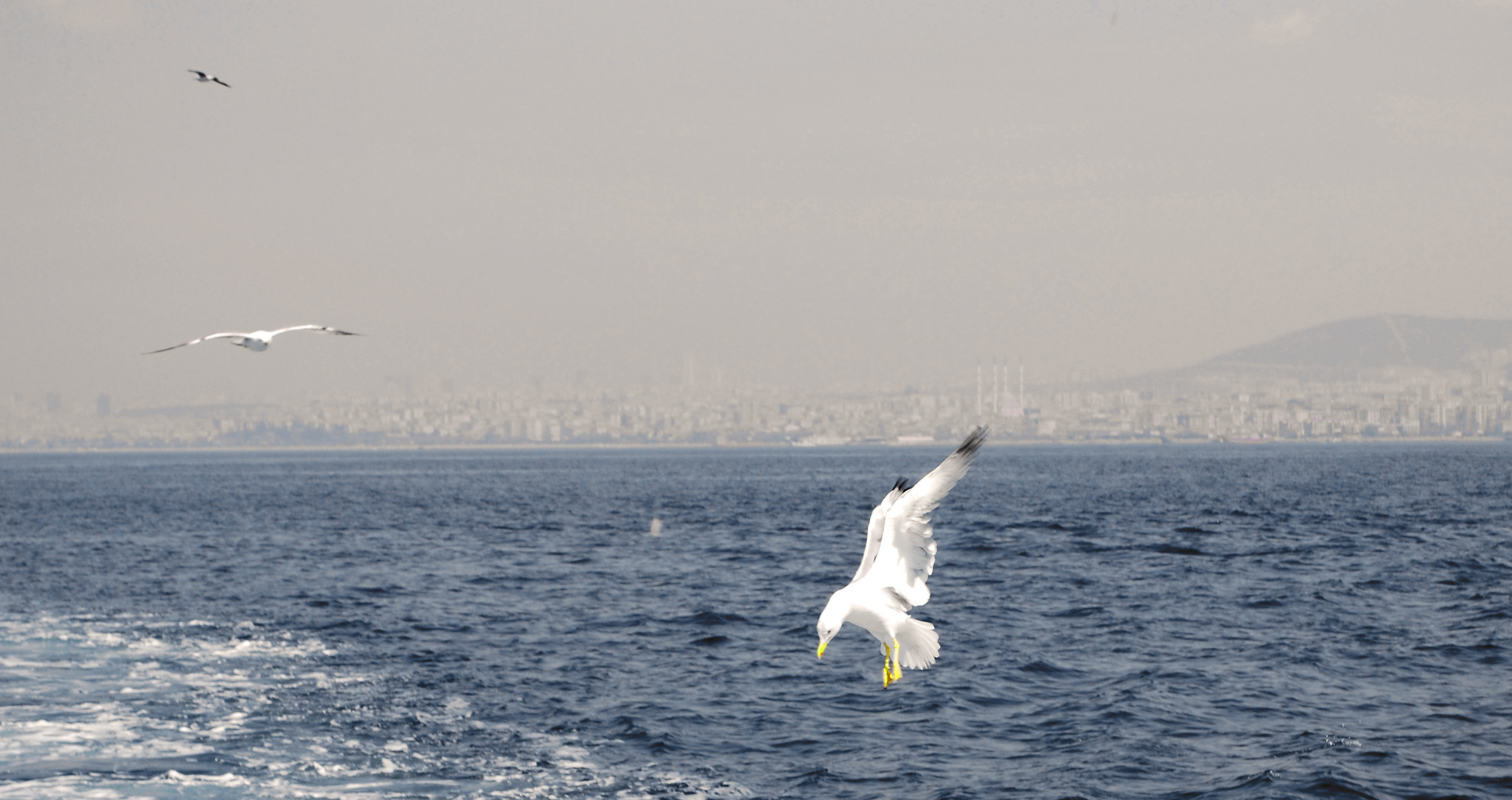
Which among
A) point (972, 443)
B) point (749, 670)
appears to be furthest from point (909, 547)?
point (749, 670)

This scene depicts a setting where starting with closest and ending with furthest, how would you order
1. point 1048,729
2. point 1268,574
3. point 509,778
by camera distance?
point 509,778 → point 1048,729 → point 1268,574

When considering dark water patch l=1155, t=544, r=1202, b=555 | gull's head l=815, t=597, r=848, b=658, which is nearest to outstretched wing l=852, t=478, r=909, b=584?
gull's head l=815, t=597, r=848, b=658

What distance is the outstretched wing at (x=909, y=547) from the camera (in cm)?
916

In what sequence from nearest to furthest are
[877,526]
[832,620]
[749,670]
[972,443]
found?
[972,443], [832,620], [877,526], [749,670]

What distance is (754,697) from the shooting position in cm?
2053

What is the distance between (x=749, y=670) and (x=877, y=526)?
13.9 m

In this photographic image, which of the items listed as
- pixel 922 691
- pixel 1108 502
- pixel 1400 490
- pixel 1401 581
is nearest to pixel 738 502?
pixel 1108 502

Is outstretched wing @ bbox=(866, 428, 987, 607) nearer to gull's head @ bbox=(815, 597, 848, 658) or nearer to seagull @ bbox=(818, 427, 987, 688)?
seagull @ bbox=(818, 427, 987, 688)

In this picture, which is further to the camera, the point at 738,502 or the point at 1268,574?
the point at 738,502

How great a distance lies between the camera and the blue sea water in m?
15.9

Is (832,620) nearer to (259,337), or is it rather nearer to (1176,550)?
(259,337)

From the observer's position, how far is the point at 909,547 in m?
9.58

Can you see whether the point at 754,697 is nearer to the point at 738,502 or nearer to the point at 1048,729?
the point at 1048,729

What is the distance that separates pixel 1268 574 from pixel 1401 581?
12.7 feet
